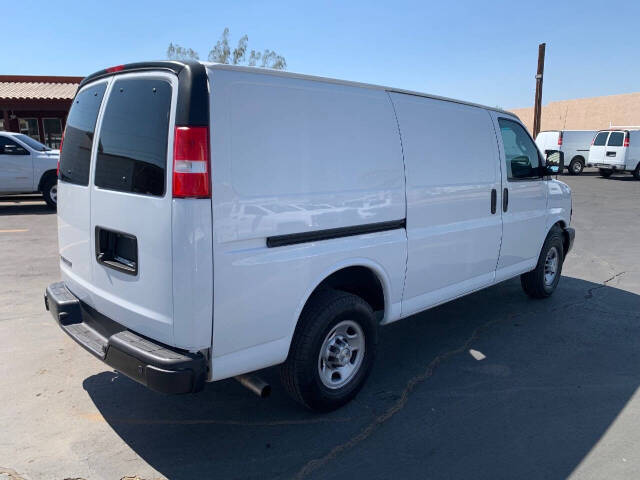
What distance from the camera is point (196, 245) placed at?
256 centimetres

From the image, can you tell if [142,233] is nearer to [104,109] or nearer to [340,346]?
[104,109]

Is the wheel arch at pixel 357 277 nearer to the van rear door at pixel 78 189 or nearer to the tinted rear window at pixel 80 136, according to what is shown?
the van rear door at pixel 78 189

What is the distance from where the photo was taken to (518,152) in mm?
5203

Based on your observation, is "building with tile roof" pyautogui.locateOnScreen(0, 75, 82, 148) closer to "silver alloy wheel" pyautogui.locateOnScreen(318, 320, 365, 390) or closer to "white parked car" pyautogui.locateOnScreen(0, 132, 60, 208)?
"white parked car" pyautogui.locateOnScreen(0, 132, 60, 208)

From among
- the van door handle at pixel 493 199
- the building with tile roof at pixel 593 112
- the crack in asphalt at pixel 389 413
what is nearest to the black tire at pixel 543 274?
the crack in asphalt at pixel 389 413

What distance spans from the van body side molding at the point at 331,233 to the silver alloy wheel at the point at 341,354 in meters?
0.62

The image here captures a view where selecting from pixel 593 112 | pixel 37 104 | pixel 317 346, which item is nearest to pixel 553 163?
pixel 317 346

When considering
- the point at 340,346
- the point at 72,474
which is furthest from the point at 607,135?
the point at 72,474

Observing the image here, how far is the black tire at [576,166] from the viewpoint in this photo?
978 inches

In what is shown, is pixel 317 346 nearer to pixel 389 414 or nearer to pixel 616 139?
pixel 389 414

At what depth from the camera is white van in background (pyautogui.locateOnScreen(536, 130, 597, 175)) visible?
2386 centimetres

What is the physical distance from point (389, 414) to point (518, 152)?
10.3 ft

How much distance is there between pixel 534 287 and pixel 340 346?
3.40 m

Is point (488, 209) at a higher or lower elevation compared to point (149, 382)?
higher
